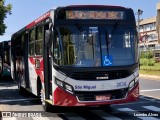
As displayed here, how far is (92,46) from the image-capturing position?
10883 mm

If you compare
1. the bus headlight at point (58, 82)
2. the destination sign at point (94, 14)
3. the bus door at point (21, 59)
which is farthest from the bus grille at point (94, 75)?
the bus door at point (21, 59)

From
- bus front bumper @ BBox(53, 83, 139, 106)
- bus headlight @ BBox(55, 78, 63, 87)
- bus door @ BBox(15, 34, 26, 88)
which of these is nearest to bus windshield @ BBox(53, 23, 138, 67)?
bus headlight @ BBox(55, 78, 63, 87)

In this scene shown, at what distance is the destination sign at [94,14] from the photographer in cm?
1110

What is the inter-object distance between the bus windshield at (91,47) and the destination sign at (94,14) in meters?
0.29

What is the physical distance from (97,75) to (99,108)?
295cm

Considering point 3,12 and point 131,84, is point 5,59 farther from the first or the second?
point 131,84

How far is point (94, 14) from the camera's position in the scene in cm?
1125

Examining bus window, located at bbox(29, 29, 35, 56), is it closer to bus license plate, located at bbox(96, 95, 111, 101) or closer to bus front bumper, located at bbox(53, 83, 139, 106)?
bus front bumper, located at bbox(53, 83, 139, 106)

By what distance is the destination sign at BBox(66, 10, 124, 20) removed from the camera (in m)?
11.1

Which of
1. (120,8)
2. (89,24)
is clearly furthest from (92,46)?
(120,8)

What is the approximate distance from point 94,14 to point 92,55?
4.05 feet

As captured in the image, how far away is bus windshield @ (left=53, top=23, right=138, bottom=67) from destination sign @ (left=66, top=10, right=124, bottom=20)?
29cm

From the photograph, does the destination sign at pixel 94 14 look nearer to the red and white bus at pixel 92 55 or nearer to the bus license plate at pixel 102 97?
the red and white bus at pixel 92 55

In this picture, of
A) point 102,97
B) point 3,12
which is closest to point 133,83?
point 102,97
